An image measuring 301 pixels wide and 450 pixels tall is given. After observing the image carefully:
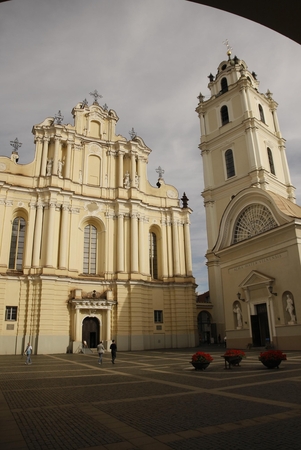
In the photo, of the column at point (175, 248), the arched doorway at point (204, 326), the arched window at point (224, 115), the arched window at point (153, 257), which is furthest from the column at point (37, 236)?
the arched window at point (224, 115)

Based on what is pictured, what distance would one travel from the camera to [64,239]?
3381 cm

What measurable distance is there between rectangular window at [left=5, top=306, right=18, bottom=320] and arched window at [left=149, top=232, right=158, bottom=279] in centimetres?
1450

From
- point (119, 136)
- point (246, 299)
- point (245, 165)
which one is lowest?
point (246, 299)

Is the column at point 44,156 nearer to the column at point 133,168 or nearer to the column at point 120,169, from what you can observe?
the column at point 120,169

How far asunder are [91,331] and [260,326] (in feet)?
51.0

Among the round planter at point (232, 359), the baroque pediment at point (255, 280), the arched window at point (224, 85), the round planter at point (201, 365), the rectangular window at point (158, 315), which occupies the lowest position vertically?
the round planter at point (201, 365)

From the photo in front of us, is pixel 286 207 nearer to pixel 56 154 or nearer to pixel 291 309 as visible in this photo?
pixel 291 309

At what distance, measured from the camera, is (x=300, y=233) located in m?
24.3

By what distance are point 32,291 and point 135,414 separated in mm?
25977

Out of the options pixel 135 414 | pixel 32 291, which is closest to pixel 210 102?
pixel 32 291

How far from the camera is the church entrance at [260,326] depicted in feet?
86.4

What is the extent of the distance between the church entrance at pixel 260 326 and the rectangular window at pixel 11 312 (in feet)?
65.9

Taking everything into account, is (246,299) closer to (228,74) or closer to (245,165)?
(245,165)

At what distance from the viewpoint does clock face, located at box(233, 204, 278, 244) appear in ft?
90.3
